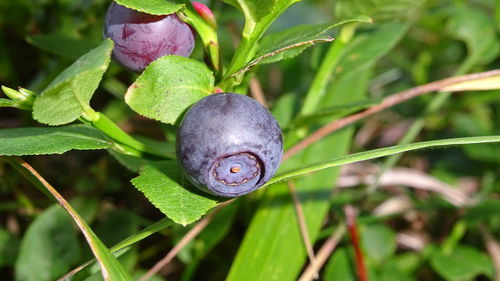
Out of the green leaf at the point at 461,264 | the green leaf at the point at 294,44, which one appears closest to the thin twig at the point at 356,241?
the green leaf at the point at 461,264

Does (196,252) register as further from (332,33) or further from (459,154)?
(459,154)

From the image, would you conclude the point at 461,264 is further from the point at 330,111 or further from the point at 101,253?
the point at 101,253

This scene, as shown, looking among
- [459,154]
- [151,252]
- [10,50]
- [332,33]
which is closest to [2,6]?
[10,50]

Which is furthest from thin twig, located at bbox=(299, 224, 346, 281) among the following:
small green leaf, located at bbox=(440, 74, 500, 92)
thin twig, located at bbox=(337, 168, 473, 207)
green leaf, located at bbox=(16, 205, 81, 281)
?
green leaf, located at bbox=(16, 205, 81, 281)

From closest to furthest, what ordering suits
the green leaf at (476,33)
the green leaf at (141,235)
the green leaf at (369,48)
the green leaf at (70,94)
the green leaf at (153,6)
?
1. the green leaf at (70,94)
2. the green leaf at (153,6)
3. the green leaf at (141,235)
4. the green leaf at (369,48)
5. the green leaf at (476,33)

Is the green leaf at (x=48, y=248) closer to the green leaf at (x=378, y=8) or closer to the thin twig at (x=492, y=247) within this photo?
the green leaf at (x=378, y=8)
